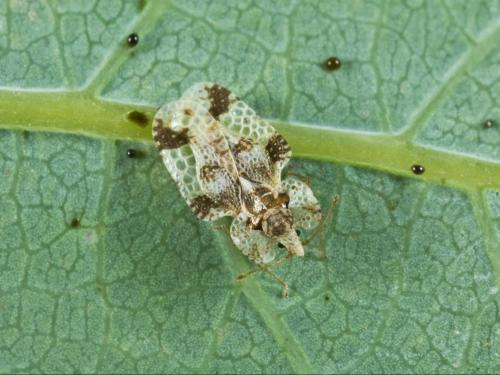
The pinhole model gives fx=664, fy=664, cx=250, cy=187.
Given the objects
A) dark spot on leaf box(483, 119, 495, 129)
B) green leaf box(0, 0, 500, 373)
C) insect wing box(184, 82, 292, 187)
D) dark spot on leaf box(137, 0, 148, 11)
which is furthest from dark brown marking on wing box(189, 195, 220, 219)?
dark spot on leaf box(483, 119, 495, 129)

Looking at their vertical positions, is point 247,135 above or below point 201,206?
above

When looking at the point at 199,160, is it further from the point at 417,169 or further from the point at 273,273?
the point at 417,169

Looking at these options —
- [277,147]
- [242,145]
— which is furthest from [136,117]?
[277,147]

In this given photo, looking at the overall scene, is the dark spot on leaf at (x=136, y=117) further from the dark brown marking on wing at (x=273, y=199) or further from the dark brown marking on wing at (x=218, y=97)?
the dark brown marking on wing at (x=273, y=199)

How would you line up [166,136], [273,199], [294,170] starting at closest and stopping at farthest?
[166,136]
[273,199]
[294,170]

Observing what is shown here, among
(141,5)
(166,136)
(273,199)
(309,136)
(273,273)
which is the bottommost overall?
(273,273)

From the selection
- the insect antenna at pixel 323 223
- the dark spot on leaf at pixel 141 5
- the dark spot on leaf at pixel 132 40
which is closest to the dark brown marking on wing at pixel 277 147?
the insect antenna at pixel 323 223

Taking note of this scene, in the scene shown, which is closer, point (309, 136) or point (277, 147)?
point (277, 147)

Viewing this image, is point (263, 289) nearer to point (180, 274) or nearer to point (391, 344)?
point (180, 274)
